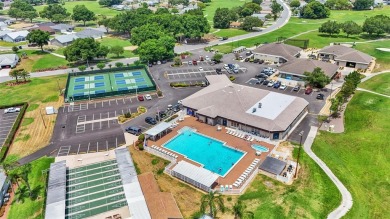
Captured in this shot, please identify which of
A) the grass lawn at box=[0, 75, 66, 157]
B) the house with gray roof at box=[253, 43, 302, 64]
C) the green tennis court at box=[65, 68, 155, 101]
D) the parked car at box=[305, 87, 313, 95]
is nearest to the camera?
the grass lawn at box=[0, 75, 66, 157]

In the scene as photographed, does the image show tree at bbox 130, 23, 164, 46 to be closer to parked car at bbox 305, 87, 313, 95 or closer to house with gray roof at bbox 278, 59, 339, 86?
house with gray roof at bbox 278, 59, 339, 86

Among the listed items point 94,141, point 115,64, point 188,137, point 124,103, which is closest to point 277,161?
point 188,137

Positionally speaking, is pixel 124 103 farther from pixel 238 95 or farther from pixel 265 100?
pixel 265 100

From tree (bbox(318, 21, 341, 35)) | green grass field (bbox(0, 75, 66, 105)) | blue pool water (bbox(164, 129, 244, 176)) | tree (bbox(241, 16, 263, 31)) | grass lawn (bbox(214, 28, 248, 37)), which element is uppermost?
tree (bbox(241, 16, 263, 31))

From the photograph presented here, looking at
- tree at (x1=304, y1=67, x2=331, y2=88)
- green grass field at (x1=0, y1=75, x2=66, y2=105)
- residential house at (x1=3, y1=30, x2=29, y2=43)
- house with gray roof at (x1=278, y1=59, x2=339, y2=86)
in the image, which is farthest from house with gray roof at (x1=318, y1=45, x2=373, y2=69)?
residential house at (x1=3, y1=30, x2=29, y2=43)

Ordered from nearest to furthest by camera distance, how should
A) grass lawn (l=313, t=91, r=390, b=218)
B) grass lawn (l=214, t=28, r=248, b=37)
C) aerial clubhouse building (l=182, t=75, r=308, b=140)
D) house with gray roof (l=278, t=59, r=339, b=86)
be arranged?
grass lawn (l=313, t=91, r=390, b=218), aerial clubhouse building (l=182, t=75, r=308, b=140), house with gray roof (l=278, t=59, r=339, b=86), grass lawn (l=214, t=28, r=248, b=37)

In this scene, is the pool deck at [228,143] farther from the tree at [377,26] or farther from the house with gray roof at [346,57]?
the tree at [377,26]

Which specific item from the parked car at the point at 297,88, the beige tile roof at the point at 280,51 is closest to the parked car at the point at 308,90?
the parked car at the point at 297,88
